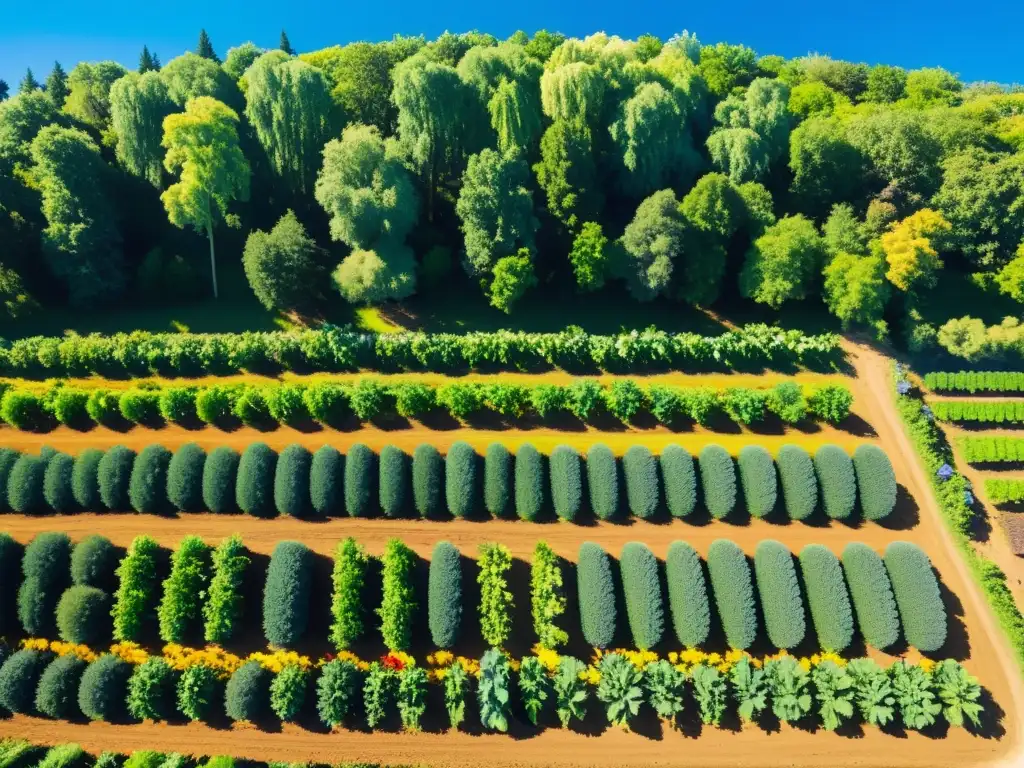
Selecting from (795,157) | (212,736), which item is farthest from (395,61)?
(212,736)

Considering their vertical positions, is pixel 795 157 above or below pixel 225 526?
above

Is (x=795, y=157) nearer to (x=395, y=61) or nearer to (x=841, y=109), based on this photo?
(x=841, y=109)

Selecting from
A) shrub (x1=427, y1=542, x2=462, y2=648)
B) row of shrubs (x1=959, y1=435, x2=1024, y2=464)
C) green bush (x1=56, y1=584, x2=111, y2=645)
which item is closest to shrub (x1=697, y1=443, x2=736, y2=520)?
shrub (x1=427, y1=542, x2=462, y2=648)

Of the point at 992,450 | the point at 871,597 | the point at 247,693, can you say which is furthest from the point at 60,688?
the point at 992,450

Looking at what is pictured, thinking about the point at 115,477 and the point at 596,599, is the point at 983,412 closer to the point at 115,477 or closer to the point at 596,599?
the point at 596,599

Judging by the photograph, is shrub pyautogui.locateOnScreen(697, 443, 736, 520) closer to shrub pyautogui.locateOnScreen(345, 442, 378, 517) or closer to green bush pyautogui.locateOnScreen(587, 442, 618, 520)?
green bush pyautogui.locateOnScreen(587, 442, 618, 520)

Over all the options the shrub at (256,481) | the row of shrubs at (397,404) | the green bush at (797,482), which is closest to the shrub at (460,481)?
the row of shrubs at (397,404)
